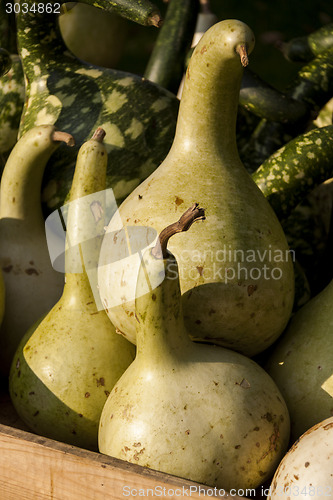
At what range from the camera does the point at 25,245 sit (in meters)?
1.02

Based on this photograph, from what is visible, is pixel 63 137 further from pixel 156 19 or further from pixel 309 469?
pixel 309 469

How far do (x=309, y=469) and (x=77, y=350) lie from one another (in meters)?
0.36

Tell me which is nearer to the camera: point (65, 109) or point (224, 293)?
point (224, 293)

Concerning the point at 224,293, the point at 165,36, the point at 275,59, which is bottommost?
the point at 275,59

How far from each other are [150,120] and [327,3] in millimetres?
1638

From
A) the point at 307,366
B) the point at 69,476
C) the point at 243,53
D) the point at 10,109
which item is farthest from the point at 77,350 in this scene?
the point at 10,109

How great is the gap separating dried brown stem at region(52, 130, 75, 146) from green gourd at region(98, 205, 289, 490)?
32 centimetres

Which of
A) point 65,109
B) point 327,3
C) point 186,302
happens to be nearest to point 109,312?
point 186,302

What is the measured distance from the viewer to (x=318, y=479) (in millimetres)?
629

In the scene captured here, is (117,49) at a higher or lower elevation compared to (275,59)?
higher

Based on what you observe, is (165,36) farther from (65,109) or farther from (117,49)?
(65,109)

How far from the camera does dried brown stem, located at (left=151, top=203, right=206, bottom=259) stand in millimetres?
661

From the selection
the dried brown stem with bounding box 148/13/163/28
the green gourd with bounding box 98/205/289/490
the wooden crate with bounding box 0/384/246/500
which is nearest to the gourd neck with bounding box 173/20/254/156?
the dried brown stem with bounding box 148/13/163/28

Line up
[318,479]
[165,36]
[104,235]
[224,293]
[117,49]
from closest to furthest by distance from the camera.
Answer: [318,479]
[224,293]
[104,235]
[165,36]
[117,49]
